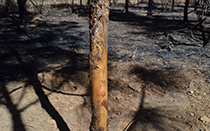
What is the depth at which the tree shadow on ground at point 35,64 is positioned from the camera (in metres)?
3.70

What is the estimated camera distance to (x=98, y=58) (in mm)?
1828

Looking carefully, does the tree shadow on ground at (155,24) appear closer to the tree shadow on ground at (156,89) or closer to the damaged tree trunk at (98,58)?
the tree shadow on ground at (156,89)

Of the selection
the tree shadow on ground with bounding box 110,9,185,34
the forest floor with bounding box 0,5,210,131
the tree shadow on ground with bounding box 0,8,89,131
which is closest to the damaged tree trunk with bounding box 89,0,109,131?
the forest floor with bounding box 0,5,210,131

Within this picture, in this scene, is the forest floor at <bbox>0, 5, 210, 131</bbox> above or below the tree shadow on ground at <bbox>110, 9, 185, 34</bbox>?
below

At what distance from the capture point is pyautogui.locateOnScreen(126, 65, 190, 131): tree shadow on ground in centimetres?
317

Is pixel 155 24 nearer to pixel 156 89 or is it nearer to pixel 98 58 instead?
pixel 156 89

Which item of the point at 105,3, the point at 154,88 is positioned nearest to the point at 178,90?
the point at 154,88

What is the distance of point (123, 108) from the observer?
3.74 metres

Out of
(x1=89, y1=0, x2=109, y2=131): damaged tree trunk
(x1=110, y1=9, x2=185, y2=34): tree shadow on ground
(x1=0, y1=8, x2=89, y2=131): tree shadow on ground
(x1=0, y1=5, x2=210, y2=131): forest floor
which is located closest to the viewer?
(x1=89, y1=0, x2=109, y2=131): damaged tree trunk

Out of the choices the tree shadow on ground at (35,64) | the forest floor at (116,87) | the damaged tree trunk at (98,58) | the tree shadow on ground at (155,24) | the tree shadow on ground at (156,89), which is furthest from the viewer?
the tree shadow on ground at (155,24)

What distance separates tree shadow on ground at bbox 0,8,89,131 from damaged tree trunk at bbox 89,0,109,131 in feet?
4.71

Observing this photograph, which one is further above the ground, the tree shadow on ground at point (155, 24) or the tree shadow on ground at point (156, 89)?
the tree shadow on ground at point (155, 24)

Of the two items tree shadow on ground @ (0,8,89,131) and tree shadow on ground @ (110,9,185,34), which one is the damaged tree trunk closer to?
tree shadow on ground @ (0,8,89,131)

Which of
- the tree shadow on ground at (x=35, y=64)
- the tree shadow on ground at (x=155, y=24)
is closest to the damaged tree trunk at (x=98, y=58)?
the tree shadow on ground at (x=35, y=64)
